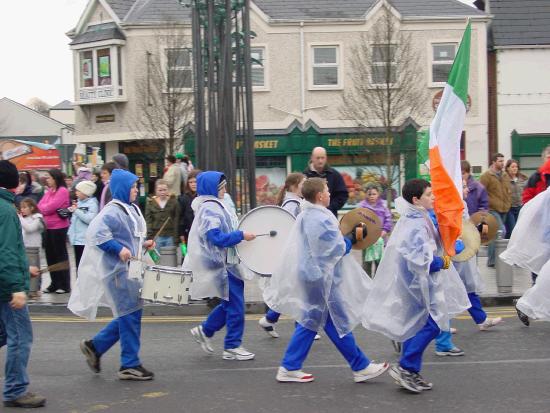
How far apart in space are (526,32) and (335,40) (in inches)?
271

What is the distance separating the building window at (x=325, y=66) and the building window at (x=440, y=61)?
3.44m

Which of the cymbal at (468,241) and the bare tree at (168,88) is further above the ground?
the bare tree at (168,88)

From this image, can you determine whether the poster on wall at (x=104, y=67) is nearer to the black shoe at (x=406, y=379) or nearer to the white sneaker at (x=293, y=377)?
the white sneaker at (x=293, y=377)

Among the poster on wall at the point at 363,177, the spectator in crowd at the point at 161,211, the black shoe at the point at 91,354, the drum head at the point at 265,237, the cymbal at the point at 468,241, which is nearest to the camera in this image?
the black shoe at the point at 91,354

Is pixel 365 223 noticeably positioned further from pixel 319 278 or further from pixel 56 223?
pixel 56 223

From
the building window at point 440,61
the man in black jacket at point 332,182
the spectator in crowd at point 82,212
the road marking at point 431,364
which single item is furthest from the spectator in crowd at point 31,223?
the building window at point 440,61

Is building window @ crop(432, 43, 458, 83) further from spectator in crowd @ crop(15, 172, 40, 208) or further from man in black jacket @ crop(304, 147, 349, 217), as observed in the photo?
man in black jacket @ crop(304, 147, 349, 217)

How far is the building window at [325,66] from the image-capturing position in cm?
3419

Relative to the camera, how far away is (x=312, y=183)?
310 inches

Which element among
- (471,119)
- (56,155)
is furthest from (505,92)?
(56,155)

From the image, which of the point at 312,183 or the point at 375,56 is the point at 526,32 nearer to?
the point at 375,56

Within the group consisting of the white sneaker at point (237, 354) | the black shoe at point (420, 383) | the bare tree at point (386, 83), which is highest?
the bare tree at point (386, 83)

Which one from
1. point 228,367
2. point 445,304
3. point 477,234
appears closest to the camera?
point 445,304

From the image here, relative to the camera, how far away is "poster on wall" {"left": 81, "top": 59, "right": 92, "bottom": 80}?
3688 cm
